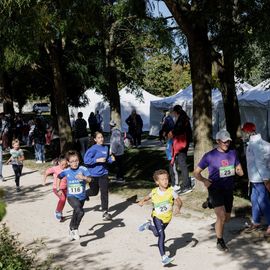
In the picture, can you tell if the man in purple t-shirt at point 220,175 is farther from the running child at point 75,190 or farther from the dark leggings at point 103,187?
the dark leggings at point 103,187

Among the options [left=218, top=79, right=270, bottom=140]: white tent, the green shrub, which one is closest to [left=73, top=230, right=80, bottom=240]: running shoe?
the green shrub

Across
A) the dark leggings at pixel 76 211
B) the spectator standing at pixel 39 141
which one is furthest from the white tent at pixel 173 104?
the dark leggings at pixel 76 211

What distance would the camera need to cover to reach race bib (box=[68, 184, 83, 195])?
753 centimetres

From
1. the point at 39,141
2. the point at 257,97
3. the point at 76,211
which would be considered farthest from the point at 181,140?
the point at 257,97

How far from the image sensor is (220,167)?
6699mm

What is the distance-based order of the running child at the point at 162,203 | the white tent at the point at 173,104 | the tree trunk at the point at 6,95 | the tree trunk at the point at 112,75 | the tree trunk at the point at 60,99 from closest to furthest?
the running child at the point at 162,203 < the tree trunk at the point at 60,99 < the tree trunk at the point at 112,75 < the white tent at the point at 173,104 < the tree trunk at the point at 6,95

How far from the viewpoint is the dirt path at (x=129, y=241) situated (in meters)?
6.39

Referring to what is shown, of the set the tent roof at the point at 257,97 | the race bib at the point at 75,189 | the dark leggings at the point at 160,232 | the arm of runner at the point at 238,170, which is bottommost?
the dark leggings at the point at 160,232

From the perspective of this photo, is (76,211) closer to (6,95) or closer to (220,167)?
(220,167)

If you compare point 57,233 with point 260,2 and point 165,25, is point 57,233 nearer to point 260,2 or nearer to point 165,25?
point 165,25

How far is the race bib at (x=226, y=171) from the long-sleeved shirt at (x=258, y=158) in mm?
434

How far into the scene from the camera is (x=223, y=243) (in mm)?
6734

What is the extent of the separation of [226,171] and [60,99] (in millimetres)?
Answer: 9194

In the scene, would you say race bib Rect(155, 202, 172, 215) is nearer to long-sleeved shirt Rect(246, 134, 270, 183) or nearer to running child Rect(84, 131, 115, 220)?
long-sleeved shirt Rect(246, 134, 270, 183)
